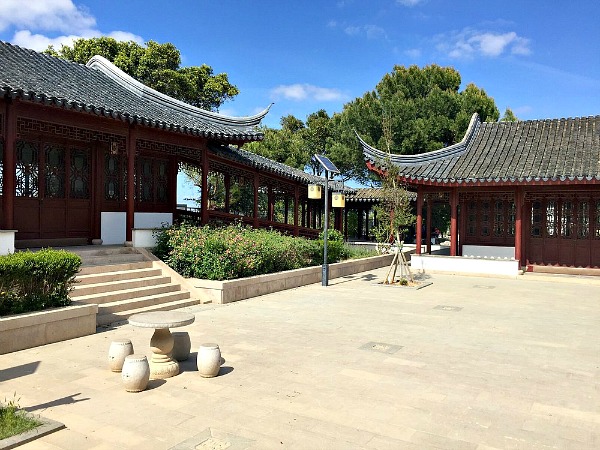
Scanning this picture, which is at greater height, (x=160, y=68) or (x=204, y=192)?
(x=160, y=68)

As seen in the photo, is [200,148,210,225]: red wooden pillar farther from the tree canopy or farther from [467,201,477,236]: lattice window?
the tree canopy

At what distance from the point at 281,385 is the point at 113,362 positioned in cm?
187

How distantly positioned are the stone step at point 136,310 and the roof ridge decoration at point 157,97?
696 centimetres

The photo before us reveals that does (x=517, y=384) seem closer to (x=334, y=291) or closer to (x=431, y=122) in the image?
(x=334, y=291)

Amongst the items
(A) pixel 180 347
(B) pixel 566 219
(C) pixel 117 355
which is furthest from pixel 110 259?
(B) pixel 566 219

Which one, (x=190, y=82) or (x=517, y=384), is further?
(x=190, y=82)

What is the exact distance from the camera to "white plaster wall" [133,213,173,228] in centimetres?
1318

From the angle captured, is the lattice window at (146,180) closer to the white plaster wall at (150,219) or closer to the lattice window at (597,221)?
the white plaster wall at (150,219)

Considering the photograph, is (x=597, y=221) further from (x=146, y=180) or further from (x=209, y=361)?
(x=209, y=361)

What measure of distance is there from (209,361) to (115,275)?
15.5 feet

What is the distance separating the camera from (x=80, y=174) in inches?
Result: 464

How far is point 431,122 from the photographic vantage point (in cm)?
2595

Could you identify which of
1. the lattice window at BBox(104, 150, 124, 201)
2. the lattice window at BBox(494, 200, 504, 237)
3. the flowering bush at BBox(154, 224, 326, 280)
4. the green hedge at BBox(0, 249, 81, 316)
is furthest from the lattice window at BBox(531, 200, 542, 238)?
the green hedge at BBox(0, 249, 81, 316)

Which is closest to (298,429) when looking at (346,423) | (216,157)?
(346,423)
